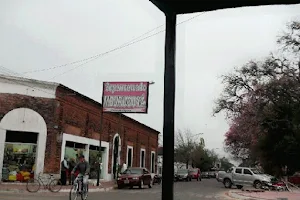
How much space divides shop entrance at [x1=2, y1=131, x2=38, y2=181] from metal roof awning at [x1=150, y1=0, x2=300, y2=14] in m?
Answer: 19.7

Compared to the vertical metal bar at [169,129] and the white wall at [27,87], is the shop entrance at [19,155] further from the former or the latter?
the vertical metal bar at [169,129]

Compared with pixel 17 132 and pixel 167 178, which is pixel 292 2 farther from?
pixel 17 132

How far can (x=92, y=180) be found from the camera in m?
27.3

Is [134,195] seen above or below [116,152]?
below

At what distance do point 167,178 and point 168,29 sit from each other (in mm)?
1097

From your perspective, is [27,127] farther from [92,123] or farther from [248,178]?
[248,178]

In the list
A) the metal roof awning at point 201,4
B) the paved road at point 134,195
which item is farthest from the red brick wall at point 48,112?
the metal roof awning at point 201,4

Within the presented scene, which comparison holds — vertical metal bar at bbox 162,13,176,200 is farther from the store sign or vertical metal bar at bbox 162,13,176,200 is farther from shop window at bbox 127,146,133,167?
shop window at bbox 127,146,133,167

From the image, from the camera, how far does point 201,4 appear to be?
303 cm

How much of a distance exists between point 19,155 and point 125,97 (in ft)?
29.3

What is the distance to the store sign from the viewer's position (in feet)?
89.9

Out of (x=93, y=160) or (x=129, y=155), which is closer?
(x=93, y=160)

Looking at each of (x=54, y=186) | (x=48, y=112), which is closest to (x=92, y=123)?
(x=48, y=112)

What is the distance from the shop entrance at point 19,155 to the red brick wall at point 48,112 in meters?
0.78
